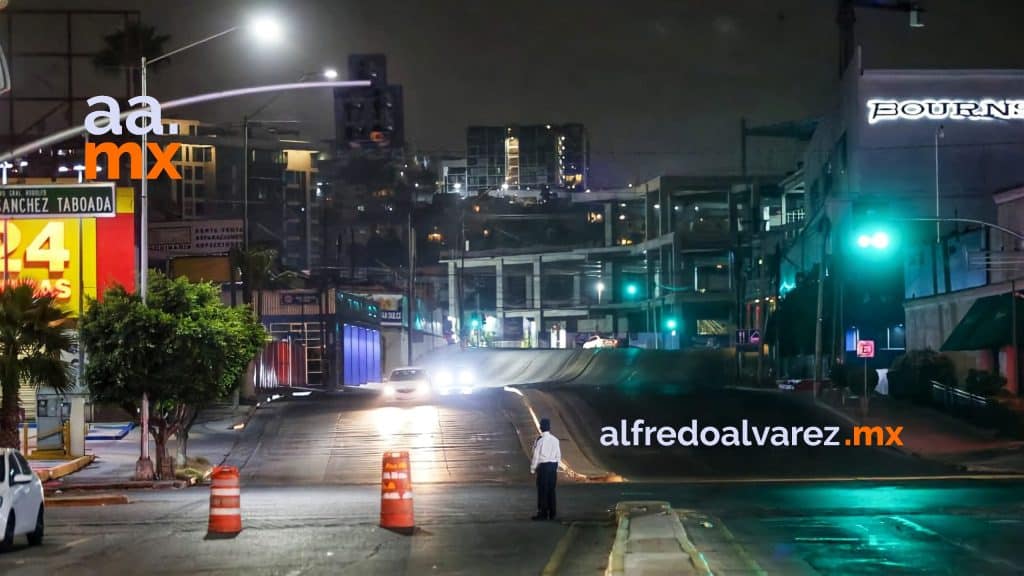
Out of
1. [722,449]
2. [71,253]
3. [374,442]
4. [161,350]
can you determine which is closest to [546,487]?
[161,350]

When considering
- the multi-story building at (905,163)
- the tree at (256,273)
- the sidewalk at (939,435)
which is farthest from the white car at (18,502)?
the multi-story building at (905,163)

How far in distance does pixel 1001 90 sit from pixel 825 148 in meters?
15.4

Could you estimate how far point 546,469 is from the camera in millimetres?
21359

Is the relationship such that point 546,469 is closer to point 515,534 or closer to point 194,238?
point 515,534

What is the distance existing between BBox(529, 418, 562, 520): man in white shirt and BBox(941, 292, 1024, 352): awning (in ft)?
92.8

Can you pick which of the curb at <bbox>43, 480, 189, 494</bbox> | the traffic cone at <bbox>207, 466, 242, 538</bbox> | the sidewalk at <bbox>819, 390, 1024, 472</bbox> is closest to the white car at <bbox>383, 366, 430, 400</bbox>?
the sidewalk at <bbox>819, 390, 1024, 472</bbox>

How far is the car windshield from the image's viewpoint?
176 feet

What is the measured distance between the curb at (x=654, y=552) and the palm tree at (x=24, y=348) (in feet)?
56.8

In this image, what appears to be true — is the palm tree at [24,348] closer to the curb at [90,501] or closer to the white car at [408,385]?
the curb at [90,501]

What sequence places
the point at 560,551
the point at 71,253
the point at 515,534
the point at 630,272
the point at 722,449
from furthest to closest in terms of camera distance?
the point at 630,272 → the point at 71,253 → the point at 722,449 → the point at 515,534 → the point at 560,551

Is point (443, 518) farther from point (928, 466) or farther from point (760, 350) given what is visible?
point (760, 350)

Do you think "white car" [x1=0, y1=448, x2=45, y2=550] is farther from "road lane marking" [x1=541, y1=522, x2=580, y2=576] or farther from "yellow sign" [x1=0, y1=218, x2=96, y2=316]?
"yellow sign" [x1=0, y1=218, x2=96, y2=316]

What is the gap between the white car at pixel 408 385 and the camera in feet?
170

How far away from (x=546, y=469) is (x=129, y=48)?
47.1 metres
